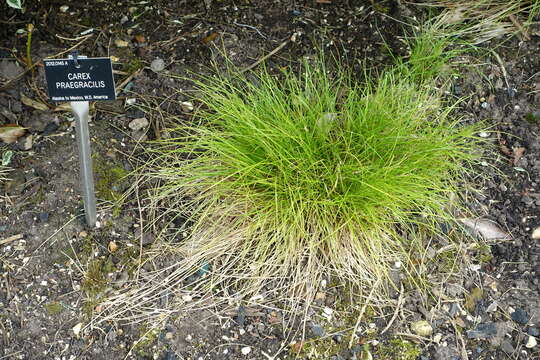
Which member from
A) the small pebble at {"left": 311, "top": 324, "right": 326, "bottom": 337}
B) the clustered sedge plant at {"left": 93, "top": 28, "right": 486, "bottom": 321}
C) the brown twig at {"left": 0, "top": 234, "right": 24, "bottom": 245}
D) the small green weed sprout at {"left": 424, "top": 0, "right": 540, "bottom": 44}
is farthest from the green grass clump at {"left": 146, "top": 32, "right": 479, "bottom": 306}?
the small green weed sprout at {"left": 424, "top": 0, "right": 540, "bottom": 44}

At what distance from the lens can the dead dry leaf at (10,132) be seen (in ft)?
8.00

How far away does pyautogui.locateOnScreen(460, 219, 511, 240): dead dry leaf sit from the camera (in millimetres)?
2350

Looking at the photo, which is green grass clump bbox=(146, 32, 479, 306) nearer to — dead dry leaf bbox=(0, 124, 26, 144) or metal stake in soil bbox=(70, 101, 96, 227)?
metal stake in soil bbox=(70, 101, 96, 227)

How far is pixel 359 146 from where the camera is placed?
2.29 m

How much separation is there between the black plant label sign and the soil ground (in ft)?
1.92

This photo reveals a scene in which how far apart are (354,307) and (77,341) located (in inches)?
39.8

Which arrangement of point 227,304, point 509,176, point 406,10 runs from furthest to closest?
point 406,10, point 509,176, point 227,304

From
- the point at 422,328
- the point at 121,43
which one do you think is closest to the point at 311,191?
the point at 422,328

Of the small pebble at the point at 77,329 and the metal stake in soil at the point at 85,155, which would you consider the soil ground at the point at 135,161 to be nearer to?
the small pebble at the point at 77,329

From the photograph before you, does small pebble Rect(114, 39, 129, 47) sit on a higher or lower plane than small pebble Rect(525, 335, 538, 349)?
higher

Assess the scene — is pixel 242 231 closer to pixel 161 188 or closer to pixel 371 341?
pixel 161 188

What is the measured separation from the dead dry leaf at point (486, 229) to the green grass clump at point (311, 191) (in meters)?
0.10

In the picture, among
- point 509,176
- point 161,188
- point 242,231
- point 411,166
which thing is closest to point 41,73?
point 161,188

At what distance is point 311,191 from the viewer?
2.16m
